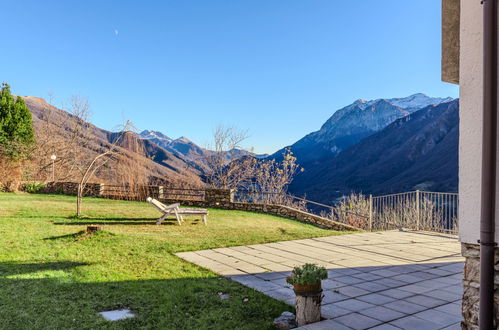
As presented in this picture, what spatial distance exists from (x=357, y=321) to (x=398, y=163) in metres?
89.3

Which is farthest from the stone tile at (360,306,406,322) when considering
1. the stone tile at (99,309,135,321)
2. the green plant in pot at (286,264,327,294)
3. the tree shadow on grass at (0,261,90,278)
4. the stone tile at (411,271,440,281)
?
the tree shadow on grass at (0,261,90,278)

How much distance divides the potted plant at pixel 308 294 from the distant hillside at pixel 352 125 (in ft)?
396

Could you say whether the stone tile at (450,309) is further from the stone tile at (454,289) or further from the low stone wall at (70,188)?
the low stone wall at (70,188)

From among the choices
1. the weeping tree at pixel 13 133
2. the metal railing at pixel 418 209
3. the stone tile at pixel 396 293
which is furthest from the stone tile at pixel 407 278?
the weeping tree at pixel 13 133

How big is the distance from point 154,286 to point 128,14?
55.7 feet

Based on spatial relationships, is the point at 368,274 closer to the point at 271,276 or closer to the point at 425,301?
the point at 425,301

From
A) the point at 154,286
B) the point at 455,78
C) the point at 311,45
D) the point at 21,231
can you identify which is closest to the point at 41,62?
the point at 311,45

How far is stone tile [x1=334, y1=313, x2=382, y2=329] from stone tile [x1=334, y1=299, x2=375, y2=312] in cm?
16

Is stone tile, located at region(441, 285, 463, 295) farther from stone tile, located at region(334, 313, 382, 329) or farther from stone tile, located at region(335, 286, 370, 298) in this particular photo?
stone tile, located at region(334, 313, 382, 329)

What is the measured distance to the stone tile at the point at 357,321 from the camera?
2.94 m

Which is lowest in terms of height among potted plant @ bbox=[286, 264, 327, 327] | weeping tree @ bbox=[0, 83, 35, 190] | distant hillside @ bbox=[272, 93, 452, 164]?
potted plant @ bbox=[286, 264, 327, 327]

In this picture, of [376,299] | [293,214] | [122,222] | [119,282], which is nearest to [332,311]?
[376,299]

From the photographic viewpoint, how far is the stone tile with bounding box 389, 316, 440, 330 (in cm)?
291

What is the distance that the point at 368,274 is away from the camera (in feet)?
15.4
